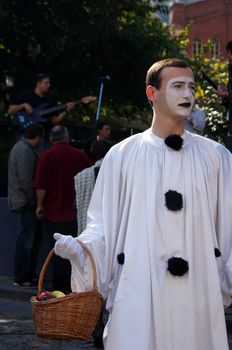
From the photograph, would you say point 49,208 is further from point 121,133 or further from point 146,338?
point 121,133

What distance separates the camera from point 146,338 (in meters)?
4.47

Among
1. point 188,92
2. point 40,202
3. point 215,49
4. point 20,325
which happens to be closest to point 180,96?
point 188,92

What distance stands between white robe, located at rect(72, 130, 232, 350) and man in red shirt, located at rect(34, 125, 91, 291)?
4892 mm

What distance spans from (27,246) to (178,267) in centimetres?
631

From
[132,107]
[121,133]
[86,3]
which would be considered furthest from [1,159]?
[132,107]

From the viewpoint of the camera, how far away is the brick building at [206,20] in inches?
1939

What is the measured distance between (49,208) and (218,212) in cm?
540

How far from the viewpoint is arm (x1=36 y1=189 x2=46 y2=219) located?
9992 millimetres

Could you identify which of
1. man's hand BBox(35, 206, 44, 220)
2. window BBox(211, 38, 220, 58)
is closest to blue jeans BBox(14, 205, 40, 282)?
man's hand BBox(35, 206, 44, 220)

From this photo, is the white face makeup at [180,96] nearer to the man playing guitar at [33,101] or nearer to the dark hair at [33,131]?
the dark hair at [33,131]

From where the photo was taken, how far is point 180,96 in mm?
4844

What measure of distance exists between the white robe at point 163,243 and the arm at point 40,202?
5136 millimetres

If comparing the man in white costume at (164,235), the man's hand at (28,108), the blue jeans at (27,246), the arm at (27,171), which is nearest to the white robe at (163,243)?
the man in white costume at (164,235)

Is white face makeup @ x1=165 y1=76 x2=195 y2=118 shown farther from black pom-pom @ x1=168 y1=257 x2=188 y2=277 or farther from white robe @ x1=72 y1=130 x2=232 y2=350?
black pom-pom @ x1=168 y1=257 x2=188 y2=277
